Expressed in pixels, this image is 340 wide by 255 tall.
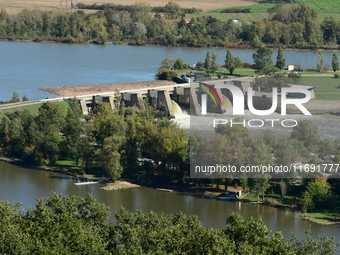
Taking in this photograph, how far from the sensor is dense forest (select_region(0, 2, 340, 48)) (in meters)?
41.3

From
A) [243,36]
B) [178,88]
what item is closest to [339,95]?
[178,88]

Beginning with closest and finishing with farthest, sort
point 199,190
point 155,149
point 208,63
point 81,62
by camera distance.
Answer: point 199,190
point 155,149
point 208,63
point 81,62

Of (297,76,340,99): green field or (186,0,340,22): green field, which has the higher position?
(186,0,340,22): green field

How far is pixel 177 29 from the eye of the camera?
43.1m

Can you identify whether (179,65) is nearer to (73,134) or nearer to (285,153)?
(73,134)

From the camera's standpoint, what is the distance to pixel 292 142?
16.1m

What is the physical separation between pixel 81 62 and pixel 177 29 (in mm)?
10008

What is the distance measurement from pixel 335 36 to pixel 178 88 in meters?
19.0

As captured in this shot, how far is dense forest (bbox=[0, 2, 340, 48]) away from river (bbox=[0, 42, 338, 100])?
119 cm

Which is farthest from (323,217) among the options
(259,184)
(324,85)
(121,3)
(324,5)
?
(121,3)

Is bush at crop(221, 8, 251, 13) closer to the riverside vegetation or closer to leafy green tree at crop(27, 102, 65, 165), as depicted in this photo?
the riverside vegetation

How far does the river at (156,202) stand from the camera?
1400 centimetres

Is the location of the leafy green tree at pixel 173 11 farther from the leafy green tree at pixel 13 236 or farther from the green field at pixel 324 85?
the leafy green tree at pixel 13 236

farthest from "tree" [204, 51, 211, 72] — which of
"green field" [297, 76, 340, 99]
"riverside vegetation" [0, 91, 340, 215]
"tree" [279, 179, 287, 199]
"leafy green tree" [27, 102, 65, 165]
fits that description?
"tree" [279, 179, 287, 199]
